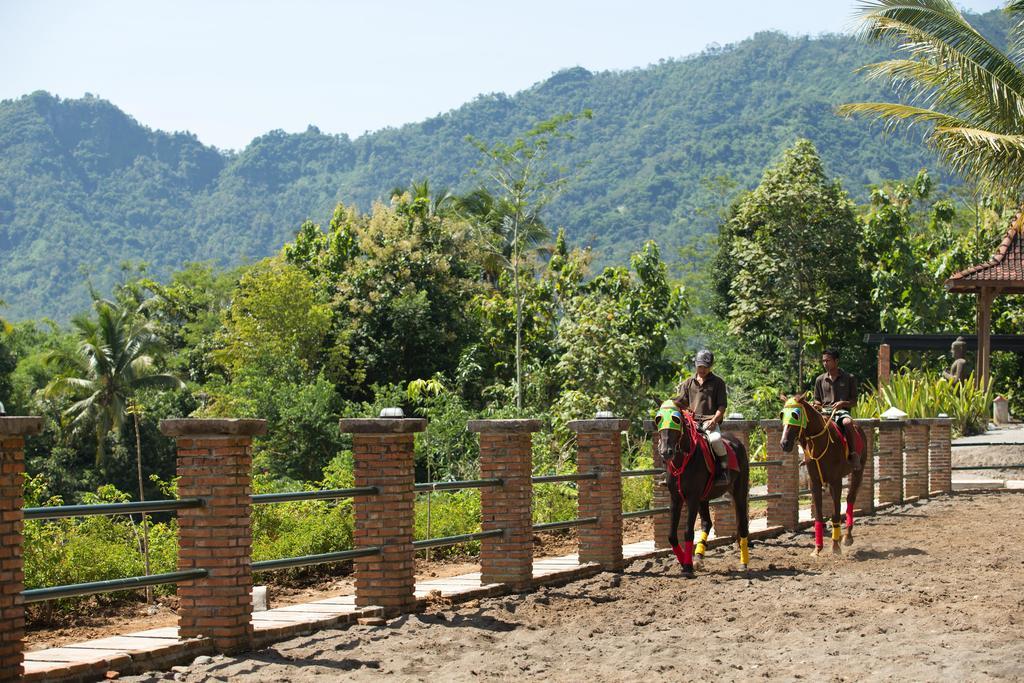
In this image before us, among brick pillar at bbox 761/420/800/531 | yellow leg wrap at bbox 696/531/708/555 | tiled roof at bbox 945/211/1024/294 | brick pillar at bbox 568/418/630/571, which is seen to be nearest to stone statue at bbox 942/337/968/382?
tiled roof at bbox 945/211/1024/294

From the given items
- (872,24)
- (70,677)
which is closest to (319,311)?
(872,24)

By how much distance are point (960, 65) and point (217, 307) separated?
50044 mm

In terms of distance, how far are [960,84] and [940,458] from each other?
691cm

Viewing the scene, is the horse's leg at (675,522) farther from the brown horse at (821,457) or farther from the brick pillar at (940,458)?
the brick pillar at (940,458)

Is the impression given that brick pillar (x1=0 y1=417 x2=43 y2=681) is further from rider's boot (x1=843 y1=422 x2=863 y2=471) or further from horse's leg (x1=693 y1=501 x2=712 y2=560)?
rider's boot (x1=843 y1=422 x2=863 y2=471)

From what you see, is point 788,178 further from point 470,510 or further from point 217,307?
point 217,307

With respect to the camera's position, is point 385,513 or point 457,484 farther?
point 457,484

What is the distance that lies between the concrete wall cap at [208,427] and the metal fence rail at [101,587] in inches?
35.7

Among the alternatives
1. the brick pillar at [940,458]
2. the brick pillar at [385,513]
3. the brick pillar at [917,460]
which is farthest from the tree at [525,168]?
the brick pillar at [385,513]

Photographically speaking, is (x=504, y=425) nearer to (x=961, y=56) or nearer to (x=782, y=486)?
(x=782, y=486)

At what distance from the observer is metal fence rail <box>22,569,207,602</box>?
7.14 metres

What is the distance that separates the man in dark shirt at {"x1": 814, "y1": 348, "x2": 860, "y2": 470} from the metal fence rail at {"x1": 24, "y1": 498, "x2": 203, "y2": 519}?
8825 mm

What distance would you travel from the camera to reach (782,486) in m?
17.4

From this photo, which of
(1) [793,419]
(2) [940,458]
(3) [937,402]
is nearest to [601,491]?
(1) [793,419]
